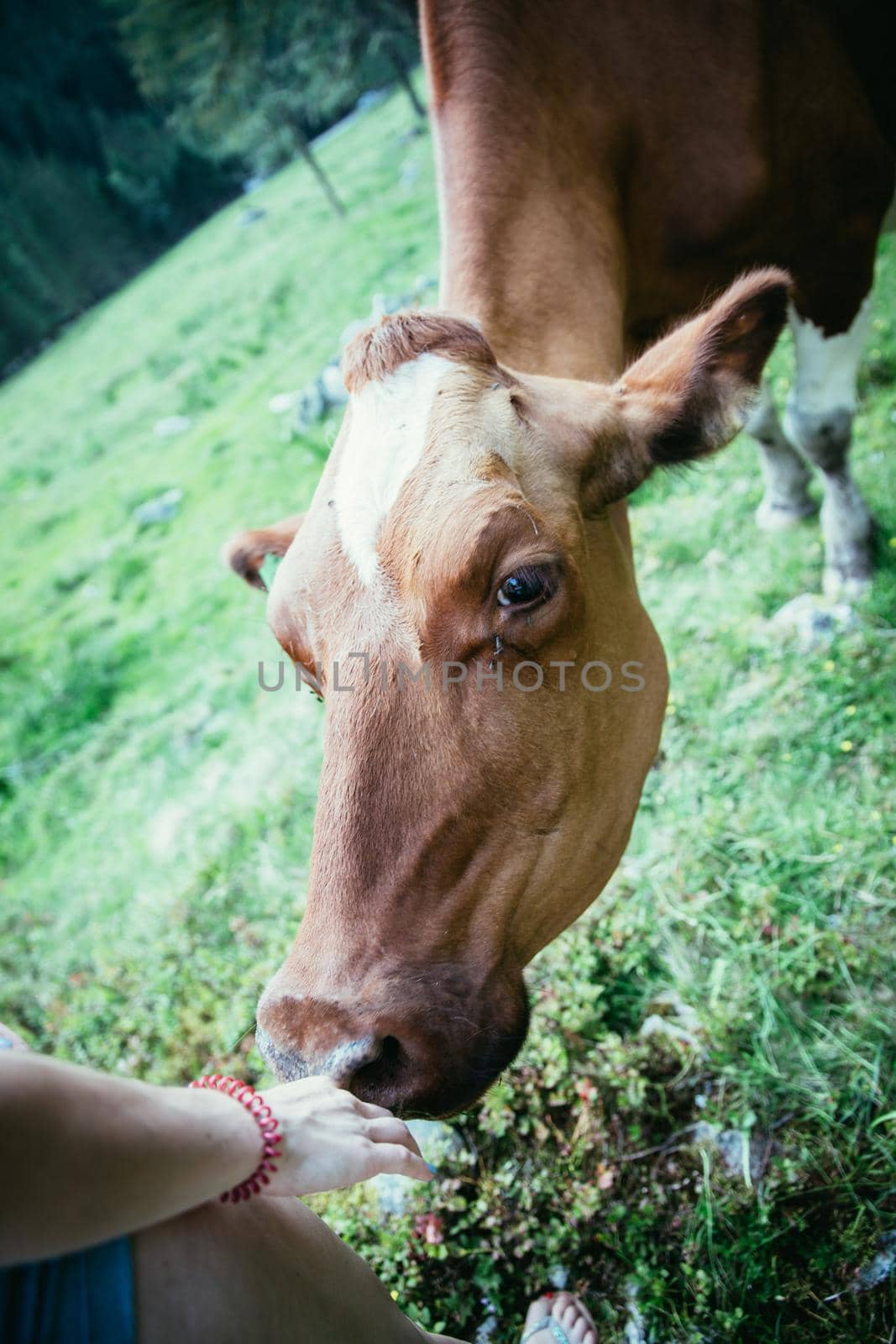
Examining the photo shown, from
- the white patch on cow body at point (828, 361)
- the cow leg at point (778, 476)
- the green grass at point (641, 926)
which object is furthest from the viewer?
the cow leg at point (778, 476)

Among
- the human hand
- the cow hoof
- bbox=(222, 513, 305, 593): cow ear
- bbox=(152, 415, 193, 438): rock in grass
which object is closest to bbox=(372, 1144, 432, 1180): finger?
the human hand

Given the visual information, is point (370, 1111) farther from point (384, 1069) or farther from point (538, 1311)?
point (538, 1311)

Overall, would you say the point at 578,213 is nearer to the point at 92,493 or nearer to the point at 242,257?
the point at 92,493

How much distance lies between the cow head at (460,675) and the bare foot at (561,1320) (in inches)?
36.5

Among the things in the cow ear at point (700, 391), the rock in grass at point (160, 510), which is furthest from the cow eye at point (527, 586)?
the rock in grass at point (160, 510)

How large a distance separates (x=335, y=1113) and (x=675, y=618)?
3.21 meters

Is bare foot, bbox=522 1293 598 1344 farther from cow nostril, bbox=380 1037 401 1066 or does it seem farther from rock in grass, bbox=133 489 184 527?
rock in grass, bbox=133 489 184 527

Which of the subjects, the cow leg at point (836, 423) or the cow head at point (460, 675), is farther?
the cow leg at point (836, 423)

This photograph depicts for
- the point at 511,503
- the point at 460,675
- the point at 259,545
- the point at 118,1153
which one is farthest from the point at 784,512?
the point at 118,1153

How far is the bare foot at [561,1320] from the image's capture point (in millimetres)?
2105

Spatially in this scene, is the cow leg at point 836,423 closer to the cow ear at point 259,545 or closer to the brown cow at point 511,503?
the brown cow at point 511,503

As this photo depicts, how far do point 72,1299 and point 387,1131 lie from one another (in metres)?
0.51

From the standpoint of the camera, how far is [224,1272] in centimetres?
132

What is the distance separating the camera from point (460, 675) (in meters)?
1.77
